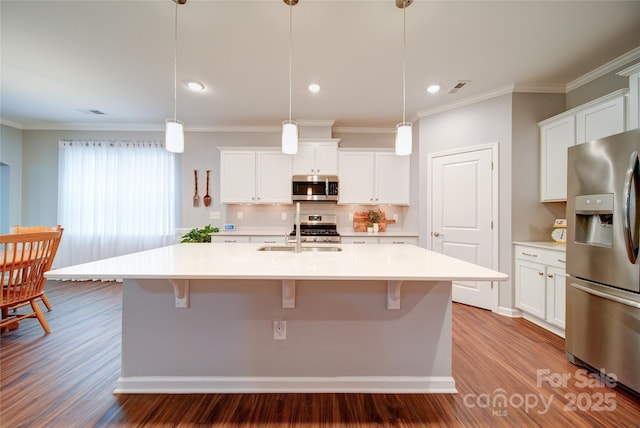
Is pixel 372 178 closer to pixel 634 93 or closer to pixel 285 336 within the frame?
pixel 634 93

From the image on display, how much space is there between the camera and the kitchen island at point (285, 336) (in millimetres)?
1711

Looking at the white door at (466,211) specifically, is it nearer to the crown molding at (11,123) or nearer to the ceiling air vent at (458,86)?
the ceiling air vent at (458,86)

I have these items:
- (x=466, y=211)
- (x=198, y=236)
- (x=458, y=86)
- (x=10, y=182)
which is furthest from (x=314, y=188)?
(x=10, y=182)

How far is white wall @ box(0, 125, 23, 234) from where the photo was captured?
4.27m

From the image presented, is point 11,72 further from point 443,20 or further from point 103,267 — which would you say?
point 443,20

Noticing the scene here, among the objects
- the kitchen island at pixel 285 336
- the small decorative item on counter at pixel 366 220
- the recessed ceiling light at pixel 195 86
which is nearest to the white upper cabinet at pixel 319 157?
the small decorative item on counter at pixel 366 220

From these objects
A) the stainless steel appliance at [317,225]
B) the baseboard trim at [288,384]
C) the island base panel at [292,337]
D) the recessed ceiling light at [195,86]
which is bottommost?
the baseboard trim at [288,384]

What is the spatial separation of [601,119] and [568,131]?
1.00 ft

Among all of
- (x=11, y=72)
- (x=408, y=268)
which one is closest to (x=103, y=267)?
(x=408, y=268)

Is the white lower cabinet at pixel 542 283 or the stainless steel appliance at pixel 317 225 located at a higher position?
the stainless steel appliance at pixel 317 225

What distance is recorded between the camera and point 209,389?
5.60 ft

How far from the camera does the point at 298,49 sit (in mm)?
2338

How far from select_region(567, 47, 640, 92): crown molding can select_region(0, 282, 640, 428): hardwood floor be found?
2.75 meters

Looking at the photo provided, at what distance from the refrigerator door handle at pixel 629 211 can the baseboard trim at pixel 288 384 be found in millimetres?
1393
